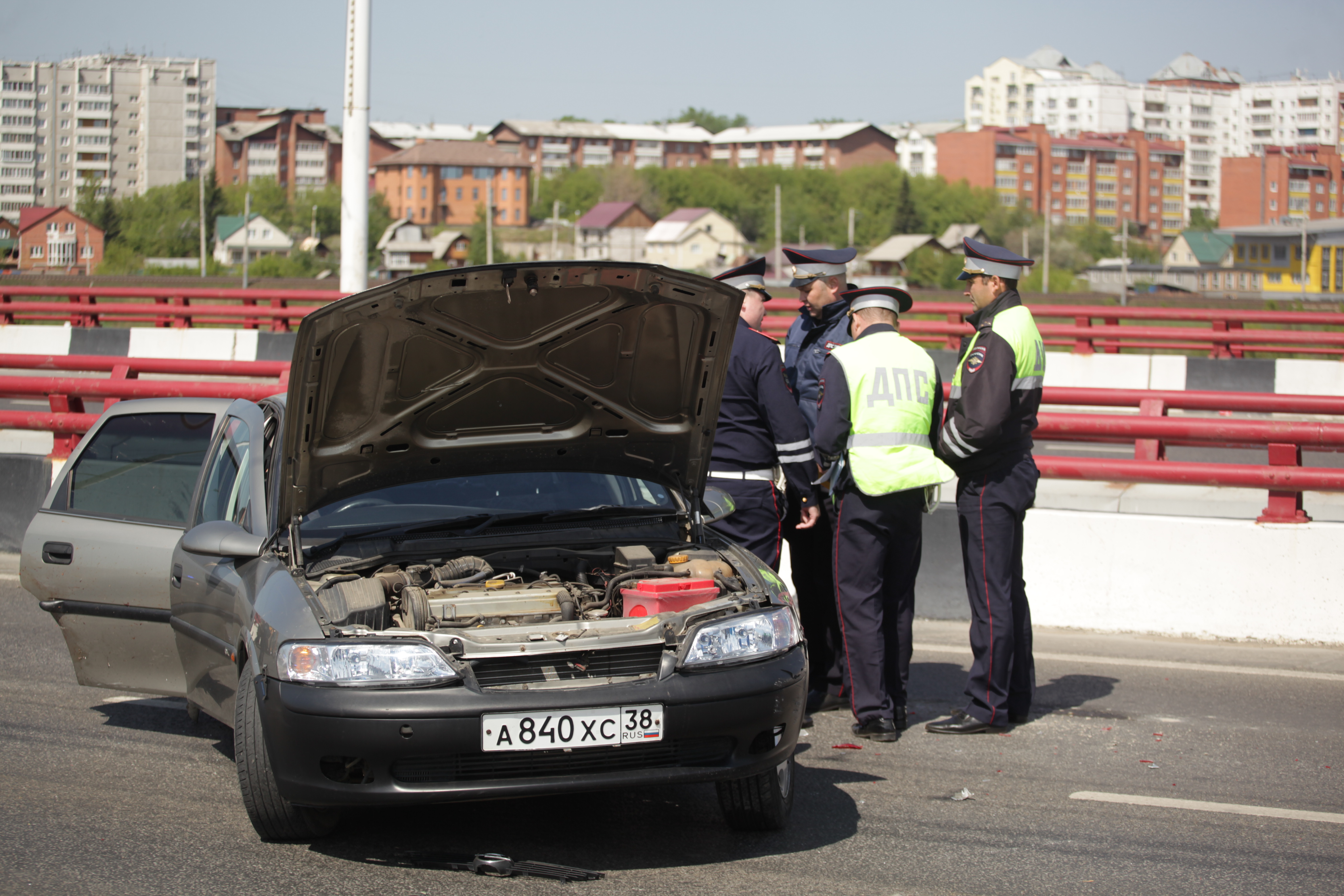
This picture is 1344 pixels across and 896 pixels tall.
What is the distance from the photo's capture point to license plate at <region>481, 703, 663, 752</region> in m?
3.76

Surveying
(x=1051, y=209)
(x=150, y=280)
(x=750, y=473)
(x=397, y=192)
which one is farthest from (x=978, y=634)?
(x=1051, y=209)

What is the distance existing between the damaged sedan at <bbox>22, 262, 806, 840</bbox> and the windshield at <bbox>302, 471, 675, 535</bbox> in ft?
0.03

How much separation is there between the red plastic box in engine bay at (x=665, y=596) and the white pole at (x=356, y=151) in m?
12.1

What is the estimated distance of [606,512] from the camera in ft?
16.7

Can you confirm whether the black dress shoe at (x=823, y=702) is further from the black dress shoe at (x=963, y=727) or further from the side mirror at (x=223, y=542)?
the side mirror at (x=223, y=542)

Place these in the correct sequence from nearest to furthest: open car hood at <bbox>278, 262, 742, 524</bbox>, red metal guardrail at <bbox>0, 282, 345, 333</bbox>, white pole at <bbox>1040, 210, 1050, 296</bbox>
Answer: open car hood at <bbox>278, 262, 742, 524</bbox> → red metal guardrail at <bbox>0, 282, 345, 333</bbox> → white pole at <bbox>1040, 210, 1050, 296</bbox>

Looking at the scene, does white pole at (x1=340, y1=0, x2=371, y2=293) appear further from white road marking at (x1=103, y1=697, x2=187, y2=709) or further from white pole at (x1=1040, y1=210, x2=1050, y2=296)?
white pole at (x1=1040, y1=210, x2=1050, y2=296)

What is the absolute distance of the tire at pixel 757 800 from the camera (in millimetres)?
4262

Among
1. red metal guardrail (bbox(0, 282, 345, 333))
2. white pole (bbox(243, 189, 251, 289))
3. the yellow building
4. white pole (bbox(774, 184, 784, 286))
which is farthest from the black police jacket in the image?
white pole (bbox(774, 184, 784, 286))

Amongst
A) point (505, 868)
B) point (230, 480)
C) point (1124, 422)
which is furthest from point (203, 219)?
point (505, 868)

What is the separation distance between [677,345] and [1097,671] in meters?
3.40

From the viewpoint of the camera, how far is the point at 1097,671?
6.85 meters

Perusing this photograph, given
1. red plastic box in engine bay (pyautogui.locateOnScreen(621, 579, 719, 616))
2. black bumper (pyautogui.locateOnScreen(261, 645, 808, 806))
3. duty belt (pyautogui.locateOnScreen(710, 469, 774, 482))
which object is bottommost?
black bumper (pyautogui.locateOnScreen(261, 645, 808, 806))

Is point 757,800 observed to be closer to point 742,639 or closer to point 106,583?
point 742,639
